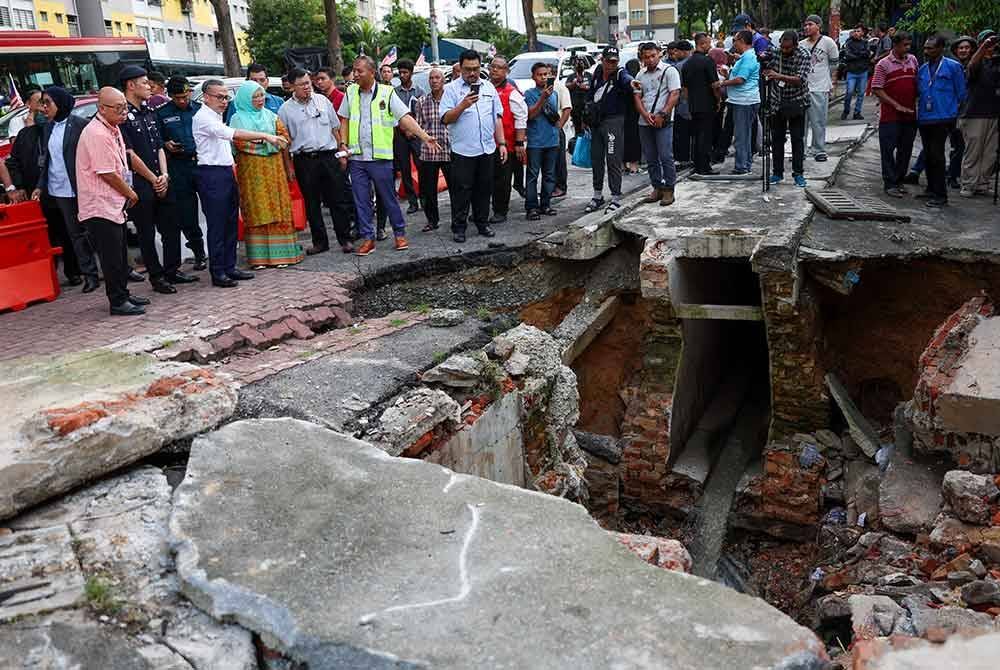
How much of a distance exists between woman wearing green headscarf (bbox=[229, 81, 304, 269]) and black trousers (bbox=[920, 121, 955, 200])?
676cm

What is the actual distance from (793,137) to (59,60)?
1309cm

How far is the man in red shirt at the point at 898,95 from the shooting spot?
30.5 feet

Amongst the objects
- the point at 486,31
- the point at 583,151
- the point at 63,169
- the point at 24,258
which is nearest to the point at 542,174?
the point at 583,151

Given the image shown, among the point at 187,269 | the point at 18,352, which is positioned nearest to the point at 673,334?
the point at 187,269

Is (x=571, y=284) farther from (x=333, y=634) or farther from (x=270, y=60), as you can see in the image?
(x=270, y=60)

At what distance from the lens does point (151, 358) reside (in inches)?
188

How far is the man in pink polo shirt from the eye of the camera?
20.0ft

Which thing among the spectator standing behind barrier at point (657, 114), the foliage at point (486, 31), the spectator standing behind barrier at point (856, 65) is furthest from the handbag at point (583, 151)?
the foliage at point (486, 31)

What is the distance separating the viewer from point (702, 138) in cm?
1084

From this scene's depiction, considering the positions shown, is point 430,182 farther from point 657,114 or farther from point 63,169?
point 63,169

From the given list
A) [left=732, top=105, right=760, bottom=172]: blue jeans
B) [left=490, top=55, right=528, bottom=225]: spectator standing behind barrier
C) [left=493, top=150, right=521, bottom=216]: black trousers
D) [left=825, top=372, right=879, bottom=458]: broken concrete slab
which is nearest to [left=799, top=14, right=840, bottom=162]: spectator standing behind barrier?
[left=732, top=105, right=760, bottom=172]: blue jeans

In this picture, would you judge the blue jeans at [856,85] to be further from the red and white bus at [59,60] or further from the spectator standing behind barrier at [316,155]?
the red and white bus at [59,60]

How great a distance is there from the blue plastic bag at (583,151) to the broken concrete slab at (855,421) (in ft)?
13.9

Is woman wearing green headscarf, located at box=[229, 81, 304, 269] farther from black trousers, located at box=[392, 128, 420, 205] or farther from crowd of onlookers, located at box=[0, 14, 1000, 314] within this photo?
black trousers, located at box=[392, 128, 420, 205]
